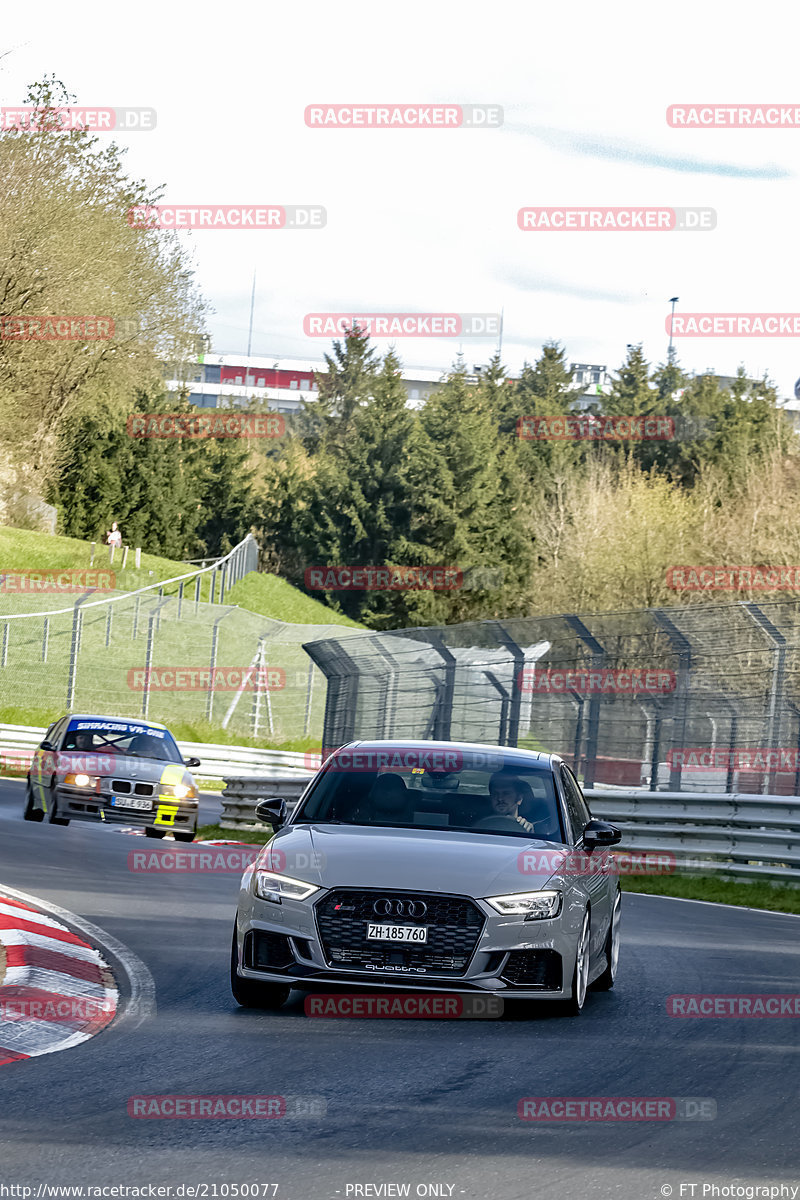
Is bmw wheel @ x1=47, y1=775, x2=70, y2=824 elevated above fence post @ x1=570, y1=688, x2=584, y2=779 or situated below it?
below

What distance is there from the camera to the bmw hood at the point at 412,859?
8.26m

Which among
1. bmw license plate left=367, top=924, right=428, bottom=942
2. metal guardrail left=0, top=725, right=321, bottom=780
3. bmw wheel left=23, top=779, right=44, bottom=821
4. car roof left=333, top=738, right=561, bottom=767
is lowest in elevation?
metal guardrail left=0, top=725, right=321, bottom=780

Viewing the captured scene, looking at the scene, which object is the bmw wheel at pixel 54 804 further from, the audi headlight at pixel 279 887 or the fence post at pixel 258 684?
the fence post at pixel 258 684

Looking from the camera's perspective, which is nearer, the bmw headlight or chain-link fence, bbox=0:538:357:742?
the bmw headlight

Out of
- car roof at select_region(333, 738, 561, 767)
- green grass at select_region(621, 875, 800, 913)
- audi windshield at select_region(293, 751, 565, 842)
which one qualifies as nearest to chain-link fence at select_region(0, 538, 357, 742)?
green grass at select_region(621, 875, 800, 913)

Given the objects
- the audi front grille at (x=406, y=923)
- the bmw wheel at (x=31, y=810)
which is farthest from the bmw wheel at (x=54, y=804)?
the audi front grille at (x=406, y=923)

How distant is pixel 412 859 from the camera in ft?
27.8

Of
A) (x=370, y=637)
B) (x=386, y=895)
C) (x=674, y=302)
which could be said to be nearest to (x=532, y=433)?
(x=674, y=302)

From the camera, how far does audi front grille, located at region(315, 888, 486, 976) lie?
8.18 metres

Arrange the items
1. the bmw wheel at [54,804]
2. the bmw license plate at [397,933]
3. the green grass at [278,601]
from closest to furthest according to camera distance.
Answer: the bmw license plate at [397,933], the bmw wheel at [54,804], the green grass at [278,601]

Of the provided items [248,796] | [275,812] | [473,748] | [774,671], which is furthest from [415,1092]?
[248,796]

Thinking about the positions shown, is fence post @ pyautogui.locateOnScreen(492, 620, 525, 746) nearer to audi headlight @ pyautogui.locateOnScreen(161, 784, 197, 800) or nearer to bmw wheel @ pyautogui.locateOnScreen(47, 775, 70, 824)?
audi headlight @ pyautogui.locateOnScreen(161, 784, 197, 800)

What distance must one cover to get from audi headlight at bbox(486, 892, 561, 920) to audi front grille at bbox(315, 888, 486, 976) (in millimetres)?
176

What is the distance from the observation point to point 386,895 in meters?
8.20
